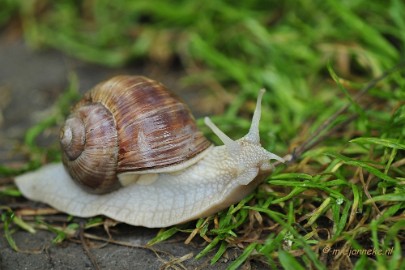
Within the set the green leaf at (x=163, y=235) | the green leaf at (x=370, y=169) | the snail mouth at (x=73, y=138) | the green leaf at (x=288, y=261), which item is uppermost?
the snail mouth at (x=73, y=138)

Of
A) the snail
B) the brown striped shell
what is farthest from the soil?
the brown striped shell

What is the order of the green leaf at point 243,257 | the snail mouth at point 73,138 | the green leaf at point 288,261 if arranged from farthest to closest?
the snail mouth at point 73,138 → the green leaf at point 243,257 → the green leaf at point 288,261

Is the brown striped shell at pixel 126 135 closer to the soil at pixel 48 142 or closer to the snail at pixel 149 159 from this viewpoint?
the snail at pixel 149 159

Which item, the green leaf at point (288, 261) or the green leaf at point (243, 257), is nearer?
the green leaf at point (288, 261)

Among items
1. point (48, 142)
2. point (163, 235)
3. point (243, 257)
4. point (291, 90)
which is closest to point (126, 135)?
point (163, 235)

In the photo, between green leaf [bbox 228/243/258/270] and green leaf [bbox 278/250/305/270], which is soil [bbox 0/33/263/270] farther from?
green leaf [bbox 278/250/305/270]

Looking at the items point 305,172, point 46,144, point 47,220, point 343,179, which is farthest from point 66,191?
point 343,179

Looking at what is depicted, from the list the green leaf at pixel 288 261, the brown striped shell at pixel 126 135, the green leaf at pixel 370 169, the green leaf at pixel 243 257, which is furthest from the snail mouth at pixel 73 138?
the green leaf at pixel 370 169

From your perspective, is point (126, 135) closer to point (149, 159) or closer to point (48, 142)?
point (149, 159)
